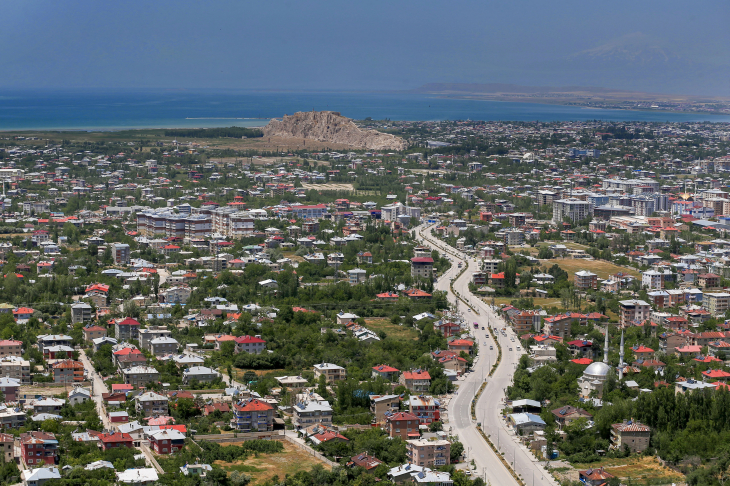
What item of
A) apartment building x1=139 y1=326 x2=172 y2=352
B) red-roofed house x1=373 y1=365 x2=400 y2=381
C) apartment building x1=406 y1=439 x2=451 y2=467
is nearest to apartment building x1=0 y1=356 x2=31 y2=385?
apartment building x1=139 y1=326 x2=172 y2=352

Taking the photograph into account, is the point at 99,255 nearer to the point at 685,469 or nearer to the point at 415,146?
the point at 685,469

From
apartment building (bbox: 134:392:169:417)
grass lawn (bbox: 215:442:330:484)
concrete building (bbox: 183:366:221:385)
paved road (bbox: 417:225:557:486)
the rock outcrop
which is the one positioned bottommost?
paved road (bbox: 417:225:557:486)

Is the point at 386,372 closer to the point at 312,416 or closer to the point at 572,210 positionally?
the point at 312,416

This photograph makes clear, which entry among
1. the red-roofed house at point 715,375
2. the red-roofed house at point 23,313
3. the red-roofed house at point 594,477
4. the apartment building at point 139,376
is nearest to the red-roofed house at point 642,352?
the red-roofed house at point 715,375

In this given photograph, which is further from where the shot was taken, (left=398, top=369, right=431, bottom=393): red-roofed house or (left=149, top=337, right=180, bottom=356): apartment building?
(left=149, top=337, right=180, bottom=356): apartment building

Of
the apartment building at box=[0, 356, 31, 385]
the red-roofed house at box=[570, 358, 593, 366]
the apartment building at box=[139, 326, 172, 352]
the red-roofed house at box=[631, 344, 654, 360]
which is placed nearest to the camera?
the apartment building at box=[0, 356, 31, 385]

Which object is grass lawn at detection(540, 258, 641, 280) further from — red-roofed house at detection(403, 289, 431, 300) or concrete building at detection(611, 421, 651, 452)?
concrete building at detection(611, 421, 651, 452)

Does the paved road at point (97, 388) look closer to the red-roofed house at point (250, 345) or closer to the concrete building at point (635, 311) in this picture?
the red-roofed house at point (250, 345)
